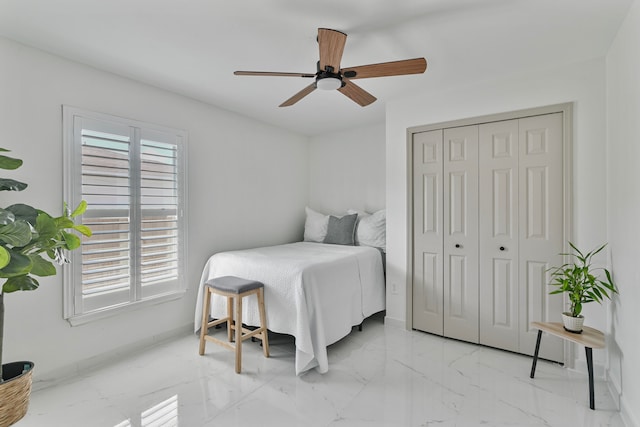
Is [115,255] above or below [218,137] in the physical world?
below

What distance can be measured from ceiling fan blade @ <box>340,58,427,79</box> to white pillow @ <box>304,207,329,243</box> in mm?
2474

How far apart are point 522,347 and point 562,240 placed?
96 cm

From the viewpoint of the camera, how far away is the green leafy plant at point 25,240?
1348mm

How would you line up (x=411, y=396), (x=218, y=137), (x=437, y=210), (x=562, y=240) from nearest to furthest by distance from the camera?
(x=411, y=396), (x=562, y=240), (x=437, y=210), (x=218, y=137)

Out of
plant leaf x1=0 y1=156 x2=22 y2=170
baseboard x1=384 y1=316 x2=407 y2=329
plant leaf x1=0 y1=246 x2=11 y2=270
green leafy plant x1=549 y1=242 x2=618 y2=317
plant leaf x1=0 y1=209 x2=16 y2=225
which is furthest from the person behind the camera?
baseboard x1=384 y1=316 x2=407 y2=329

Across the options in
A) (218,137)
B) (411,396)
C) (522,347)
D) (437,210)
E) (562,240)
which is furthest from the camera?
(218,137)

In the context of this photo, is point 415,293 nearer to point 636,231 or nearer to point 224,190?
point 636,231

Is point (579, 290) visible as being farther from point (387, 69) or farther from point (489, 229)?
point (387, 69)

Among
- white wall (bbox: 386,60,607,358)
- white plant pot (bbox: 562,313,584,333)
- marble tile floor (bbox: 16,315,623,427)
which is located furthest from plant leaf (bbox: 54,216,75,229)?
white plant pot (bbox: 562,313,584,333)

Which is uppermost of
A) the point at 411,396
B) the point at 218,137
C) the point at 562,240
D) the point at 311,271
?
the point at 218,137

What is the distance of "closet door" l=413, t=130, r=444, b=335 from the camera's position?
313 cm

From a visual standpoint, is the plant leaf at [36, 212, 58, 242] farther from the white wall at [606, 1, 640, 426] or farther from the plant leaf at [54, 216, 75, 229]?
the white wall at [606, 1, 640, 426]

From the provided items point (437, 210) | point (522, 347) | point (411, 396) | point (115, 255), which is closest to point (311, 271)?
point (411, 396)

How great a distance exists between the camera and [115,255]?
8.66 ft
